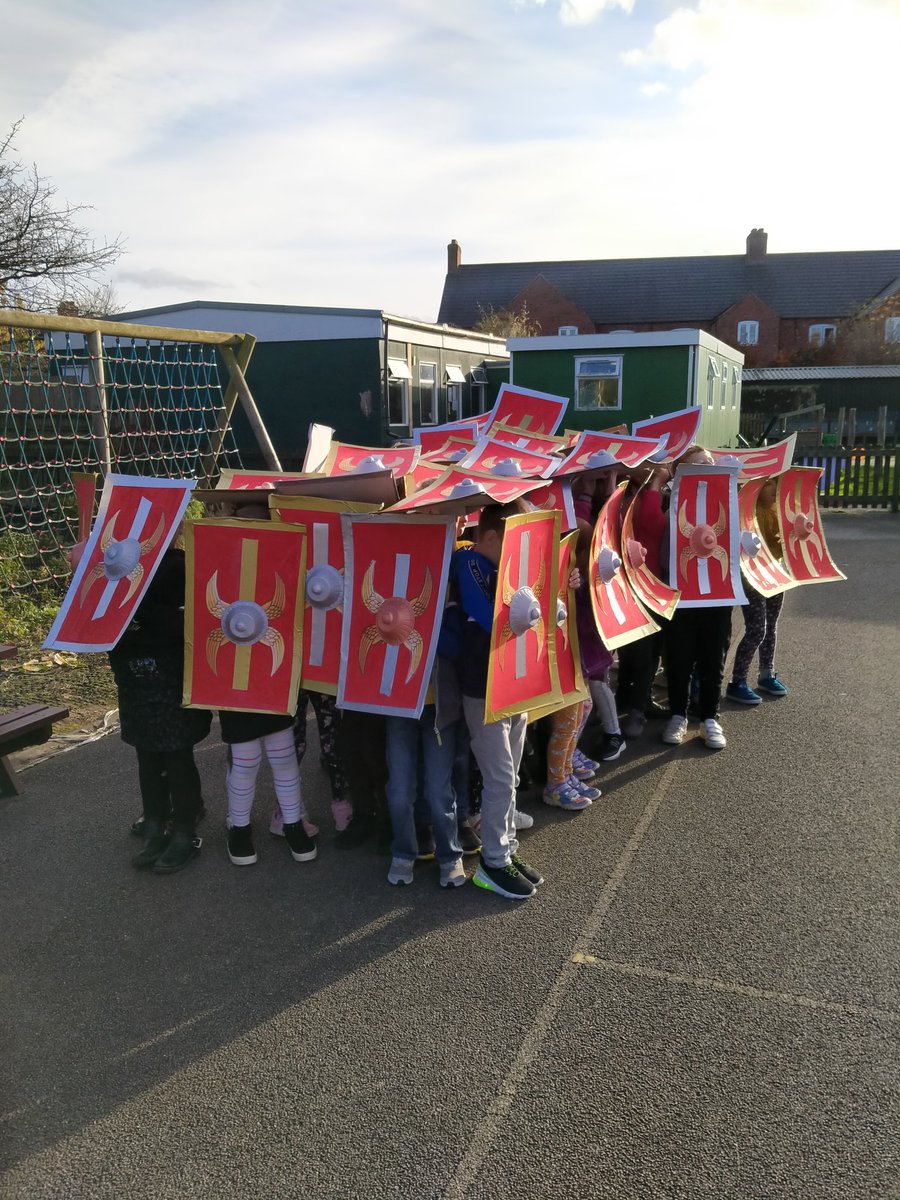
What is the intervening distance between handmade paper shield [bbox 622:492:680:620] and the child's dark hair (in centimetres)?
138

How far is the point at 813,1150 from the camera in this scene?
2502 millimetres

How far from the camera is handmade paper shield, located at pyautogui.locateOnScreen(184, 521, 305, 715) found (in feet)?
12.5

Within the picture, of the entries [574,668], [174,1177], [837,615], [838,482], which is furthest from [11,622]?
[838,482]

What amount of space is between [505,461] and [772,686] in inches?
139

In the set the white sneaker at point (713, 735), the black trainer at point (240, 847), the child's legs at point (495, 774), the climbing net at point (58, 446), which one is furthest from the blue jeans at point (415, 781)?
the climbing net at point (58, 446)

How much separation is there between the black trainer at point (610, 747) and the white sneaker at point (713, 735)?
562 millimetres

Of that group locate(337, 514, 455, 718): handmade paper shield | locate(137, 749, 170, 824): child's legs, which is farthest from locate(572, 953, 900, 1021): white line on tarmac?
locate(137, 749, 170, 824): child's legs

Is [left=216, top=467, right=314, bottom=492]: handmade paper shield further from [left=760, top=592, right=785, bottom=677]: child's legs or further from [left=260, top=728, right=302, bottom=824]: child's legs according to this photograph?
[left=760, top=592, right=785, bottom=677]: child's legs

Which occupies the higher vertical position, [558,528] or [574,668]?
[558,528]

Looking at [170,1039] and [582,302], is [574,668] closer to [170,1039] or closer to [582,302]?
[170,1039]

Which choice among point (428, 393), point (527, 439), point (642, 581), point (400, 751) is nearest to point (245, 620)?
point (400, 751)

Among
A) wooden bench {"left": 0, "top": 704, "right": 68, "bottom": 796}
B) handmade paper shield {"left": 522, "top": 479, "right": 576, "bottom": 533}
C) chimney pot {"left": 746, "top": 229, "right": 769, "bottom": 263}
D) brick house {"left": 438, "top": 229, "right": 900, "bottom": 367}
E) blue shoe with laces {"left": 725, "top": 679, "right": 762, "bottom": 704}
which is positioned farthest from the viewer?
chimney pot {"left": 746, "top": 229, "right": 769, "bottom": 263}

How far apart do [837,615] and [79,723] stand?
7.44m

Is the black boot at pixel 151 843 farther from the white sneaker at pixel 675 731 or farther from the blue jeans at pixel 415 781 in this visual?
the white sneaker at pixel 675 731
